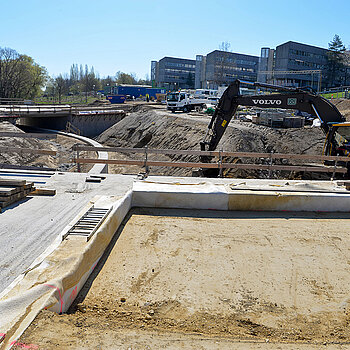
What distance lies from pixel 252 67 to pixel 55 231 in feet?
315

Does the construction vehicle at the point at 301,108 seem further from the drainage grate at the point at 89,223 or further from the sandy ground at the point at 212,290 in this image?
the drainage grate at the point at 89,223

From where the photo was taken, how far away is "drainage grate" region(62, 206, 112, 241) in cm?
540

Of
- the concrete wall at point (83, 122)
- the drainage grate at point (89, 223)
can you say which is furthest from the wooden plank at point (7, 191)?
the concrete wall at point (83, 122)

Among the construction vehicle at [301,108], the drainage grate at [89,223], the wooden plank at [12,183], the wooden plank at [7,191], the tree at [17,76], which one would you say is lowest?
the drainage grate at [89,223]

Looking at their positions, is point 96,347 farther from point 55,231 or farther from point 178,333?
point 55,231

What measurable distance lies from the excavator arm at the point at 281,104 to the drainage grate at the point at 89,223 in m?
9.65

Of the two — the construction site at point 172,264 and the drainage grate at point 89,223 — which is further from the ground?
the drainage grate at point 89,223

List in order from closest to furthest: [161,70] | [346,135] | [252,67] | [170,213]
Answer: [170,213]
[346,135]
[252,67]
[161,70]

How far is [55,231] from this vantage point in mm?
5934

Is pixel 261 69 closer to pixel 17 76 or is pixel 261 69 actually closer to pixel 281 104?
pixel 17 76

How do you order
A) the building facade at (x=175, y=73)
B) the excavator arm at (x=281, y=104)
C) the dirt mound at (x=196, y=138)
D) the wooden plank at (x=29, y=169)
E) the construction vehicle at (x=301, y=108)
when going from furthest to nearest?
the building facade at (x=175, y=73)
the dirt mound at (x=196, y=138)
the excavator arm at (x=281, y=104)
the construction vehicle at (x=301, y=108)
the wooden plank at (x=29, y=169)

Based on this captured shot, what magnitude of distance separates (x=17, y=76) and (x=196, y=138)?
51.5 metres

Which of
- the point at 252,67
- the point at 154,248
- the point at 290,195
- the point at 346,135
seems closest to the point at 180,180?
the point at 290,195

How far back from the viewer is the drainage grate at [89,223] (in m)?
5.40
